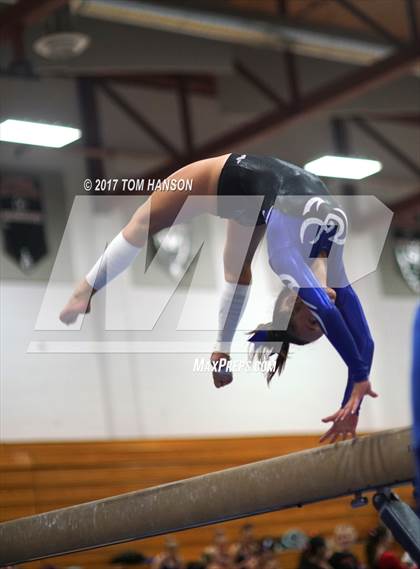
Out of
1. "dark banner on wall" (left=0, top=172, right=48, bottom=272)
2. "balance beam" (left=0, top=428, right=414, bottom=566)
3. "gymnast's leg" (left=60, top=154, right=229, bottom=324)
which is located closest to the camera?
"balance beam" (left=0, top=428, right=414, bottom=566)

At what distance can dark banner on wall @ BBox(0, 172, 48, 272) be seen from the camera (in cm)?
1197

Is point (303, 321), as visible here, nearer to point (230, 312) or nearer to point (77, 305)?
point (230, 312)

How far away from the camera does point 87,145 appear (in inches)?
500

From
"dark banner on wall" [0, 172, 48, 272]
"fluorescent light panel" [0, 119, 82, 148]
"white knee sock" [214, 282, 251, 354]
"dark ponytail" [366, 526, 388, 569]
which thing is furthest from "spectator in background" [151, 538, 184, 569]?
"white knee sock" [214, 282, 251, 354]

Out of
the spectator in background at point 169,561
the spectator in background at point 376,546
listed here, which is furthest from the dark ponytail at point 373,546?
the spectator in background at point 169,561

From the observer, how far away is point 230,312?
4465 mm

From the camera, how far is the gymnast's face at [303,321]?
402cm

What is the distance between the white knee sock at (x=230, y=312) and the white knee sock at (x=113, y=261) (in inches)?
16.7

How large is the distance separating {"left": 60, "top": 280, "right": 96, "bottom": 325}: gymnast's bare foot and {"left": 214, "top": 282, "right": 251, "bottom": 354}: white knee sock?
1.81ft

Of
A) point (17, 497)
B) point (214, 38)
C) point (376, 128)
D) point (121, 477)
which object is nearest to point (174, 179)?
point (17, 497)

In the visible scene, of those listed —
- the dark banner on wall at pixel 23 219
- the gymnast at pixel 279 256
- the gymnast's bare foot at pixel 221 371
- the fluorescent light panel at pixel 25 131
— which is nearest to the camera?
the gymnast at pixel 279 256

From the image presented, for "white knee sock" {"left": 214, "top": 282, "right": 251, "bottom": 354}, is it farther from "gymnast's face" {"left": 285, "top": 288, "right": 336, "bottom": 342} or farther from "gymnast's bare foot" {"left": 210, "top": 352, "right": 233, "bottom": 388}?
"gymnast's face" {"left": 285, "top": 288, "right": 336, "bottom": 342}

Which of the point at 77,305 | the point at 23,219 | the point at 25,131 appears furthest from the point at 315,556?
the point at 23,219

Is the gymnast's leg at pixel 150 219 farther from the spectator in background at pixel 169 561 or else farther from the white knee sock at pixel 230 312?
the spectator in background at pixel 169 561
